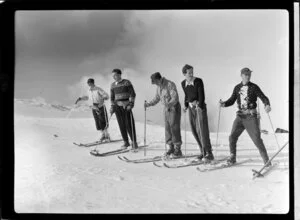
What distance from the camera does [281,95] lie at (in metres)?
3.38

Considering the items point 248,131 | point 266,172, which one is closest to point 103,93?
point 248,131

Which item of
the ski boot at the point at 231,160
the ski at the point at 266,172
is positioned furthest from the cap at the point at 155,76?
the ski at the point at 266,172

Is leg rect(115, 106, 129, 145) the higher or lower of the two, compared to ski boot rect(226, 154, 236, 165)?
higher

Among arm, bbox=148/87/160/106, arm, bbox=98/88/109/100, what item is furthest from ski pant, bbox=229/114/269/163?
arm, bbox=98/88/109/100

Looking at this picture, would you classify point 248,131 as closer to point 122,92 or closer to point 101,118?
point 122,92

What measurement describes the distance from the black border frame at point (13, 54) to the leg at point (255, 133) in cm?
25

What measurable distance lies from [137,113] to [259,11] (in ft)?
5.00

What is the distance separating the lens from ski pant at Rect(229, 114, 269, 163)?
3.41 meters

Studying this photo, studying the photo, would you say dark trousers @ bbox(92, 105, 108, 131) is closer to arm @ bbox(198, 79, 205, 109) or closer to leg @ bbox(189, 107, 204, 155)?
leg @ bbox(189, 107, 204, 155)

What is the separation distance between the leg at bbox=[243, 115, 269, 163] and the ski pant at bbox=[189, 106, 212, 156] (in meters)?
0.38

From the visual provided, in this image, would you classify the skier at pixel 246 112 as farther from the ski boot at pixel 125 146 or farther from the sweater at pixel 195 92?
the ski boot at pixel 125 146

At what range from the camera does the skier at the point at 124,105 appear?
3484 millimetres

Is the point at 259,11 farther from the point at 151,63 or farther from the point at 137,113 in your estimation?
the point at 137,113
